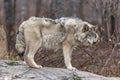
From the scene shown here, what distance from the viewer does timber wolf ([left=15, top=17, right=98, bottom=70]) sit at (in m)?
9.36

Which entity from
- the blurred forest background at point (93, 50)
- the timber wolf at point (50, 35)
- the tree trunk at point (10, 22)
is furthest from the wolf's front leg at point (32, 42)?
the tree trunk at point (10, 22)

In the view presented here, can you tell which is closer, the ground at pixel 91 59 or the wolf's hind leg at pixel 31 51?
the wolf's hind leg at pixel 31 51

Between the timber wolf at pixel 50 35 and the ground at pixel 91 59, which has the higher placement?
the timber wolf at pixel 50 35

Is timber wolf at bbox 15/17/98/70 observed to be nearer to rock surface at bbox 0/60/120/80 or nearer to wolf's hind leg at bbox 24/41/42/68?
wolf's hind leg at bbox 24/41/42/68

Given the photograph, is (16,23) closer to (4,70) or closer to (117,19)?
(117,19)

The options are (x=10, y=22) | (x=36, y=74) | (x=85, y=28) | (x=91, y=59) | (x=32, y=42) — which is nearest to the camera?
(x=36, y=74)

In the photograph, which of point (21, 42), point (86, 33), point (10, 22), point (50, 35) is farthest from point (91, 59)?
point (10, 22)

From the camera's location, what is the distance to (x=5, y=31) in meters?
15.2

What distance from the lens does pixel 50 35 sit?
31.5ft

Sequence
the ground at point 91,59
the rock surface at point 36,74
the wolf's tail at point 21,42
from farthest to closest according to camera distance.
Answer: the ground at point 91,59
the wolf's tail at point 21,42
the rock surface at point 36,74

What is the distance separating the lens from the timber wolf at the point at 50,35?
30.7 ft

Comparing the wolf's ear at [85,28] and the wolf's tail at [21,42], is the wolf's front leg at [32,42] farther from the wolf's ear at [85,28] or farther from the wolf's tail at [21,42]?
the wolf's ear at [85,28]

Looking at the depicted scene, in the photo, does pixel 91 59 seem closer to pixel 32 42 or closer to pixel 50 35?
pixel 50 35

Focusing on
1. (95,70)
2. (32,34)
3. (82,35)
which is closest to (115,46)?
(95,70)
